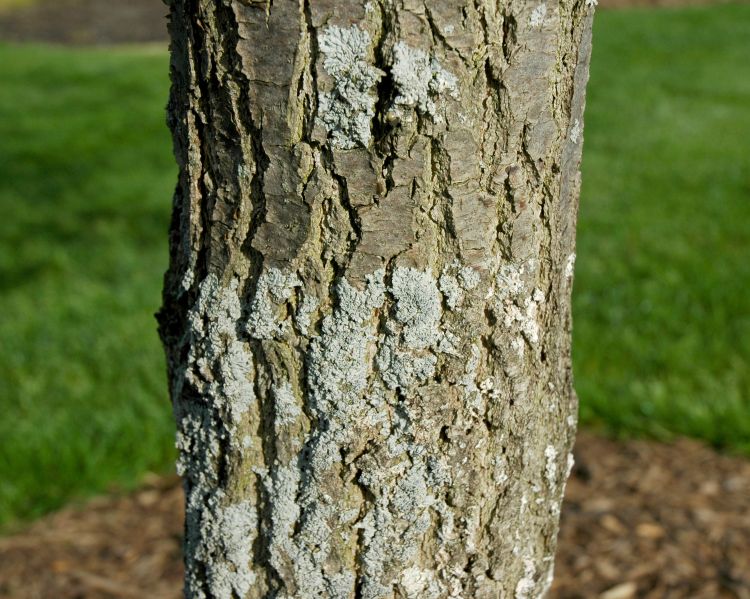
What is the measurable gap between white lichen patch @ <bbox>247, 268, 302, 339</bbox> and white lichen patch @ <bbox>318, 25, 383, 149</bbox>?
0.22 metres

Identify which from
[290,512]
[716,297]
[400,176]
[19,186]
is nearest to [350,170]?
[400,176]

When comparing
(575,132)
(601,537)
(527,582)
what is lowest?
(601,537)

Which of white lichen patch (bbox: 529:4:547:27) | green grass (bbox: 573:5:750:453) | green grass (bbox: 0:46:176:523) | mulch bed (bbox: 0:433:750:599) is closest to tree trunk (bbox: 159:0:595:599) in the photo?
white lichen patch (bbox: 529:4:547:27)

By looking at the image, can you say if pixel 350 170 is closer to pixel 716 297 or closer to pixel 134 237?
pixel 716 297

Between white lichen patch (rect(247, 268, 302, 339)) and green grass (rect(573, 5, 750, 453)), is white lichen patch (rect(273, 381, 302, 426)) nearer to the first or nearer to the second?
white lichen patch (rect(247, 268, 302, 339))

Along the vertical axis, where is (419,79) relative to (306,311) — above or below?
above

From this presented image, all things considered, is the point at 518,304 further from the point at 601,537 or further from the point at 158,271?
the point at 158,271

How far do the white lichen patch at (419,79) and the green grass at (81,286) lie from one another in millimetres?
2474

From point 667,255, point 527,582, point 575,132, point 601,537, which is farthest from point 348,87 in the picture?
point 667,255

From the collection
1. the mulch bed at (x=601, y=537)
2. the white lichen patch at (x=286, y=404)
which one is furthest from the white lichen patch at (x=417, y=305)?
the mulch bed at (x=601, y=537)

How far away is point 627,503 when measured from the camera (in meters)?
2.92

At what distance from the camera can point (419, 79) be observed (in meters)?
1.09

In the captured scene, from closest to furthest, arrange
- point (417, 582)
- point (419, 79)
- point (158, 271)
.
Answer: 1. point (419, 79)
2. point (417, 582)
3. point (158, 271)

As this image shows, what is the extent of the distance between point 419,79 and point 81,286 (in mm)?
4081
